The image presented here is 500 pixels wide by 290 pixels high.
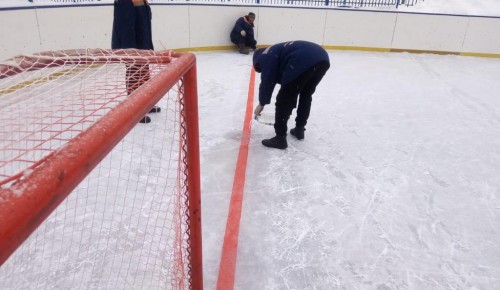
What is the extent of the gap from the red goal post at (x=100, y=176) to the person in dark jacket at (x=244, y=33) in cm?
442

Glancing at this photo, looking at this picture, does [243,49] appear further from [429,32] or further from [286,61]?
[286,61]

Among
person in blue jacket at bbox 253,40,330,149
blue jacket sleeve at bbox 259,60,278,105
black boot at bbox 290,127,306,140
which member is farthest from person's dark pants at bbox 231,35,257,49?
blue jacket sleeve at bbox 259,60,278,105

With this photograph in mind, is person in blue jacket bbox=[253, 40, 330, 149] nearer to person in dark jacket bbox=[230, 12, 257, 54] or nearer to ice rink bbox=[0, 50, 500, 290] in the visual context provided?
ice rink bbox=[0, 50, 500, 290]

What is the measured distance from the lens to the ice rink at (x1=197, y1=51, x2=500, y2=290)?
1882mm

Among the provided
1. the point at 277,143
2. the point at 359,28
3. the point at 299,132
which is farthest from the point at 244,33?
the point at 277,143

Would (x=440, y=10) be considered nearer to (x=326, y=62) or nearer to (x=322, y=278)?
(x=326, y=62)

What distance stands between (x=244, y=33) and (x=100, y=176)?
515cm

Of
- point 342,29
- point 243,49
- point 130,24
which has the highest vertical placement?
point 130,24

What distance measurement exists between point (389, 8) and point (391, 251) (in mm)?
7781

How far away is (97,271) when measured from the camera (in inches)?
69.7

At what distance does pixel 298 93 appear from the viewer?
2.92 meters

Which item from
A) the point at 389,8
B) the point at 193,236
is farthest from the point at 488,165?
the point at 389,8

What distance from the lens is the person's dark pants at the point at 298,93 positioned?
2.79 m

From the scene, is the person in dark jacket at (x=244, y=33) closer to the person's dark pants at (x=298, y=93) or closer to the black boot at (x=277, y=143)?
the person's dark pants at (x=298, y=93)
